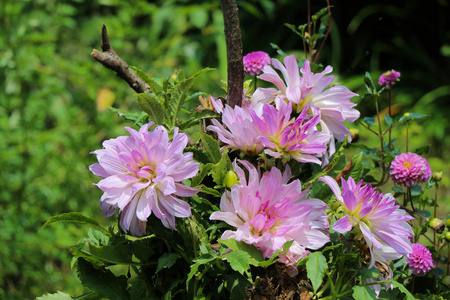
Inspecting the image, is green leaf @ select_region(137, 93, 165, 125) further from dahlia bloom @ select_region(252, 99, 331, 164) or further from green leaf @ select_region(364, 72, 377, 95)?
green leaf @ select_region(364, 72, 377, 95)

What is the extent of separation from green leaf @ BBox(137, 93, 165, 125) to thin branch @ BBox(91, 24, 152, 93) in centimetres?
10

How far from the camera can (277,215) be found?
53 cm

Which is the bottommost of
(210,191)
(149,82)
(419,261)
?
(419,261)

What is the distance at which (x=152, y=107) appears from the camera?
564 mm

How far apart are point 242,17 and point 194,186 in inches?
108

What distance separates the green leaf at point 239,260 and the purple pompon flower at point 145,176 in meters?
0.06

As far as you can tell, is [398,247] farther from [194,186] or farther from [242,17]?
[242,17]

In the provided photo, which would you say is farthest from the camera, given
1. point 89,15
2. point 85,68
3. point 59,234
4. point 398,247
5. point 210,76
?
point 89,15

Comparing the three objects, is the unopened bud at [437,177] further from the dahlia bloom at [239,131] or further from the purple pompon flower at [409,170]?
the dahlia bloom at [239,131]

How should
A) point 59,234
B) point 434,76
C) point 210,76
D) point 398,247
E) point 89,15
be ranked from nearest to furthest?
point 398,247 < point 59,234 < point 210,76 < point 89,15 < point 434,76

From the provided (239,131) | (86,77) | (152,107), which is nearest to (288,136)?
(239,131)

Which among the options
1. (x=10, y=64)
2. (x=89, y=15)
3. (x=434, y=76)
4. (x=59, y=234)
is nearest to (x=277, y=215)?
(x=59, y=234)

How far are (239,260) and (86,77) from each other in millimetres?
1525

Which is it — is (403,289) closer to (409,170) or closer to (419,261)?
(419,261)
